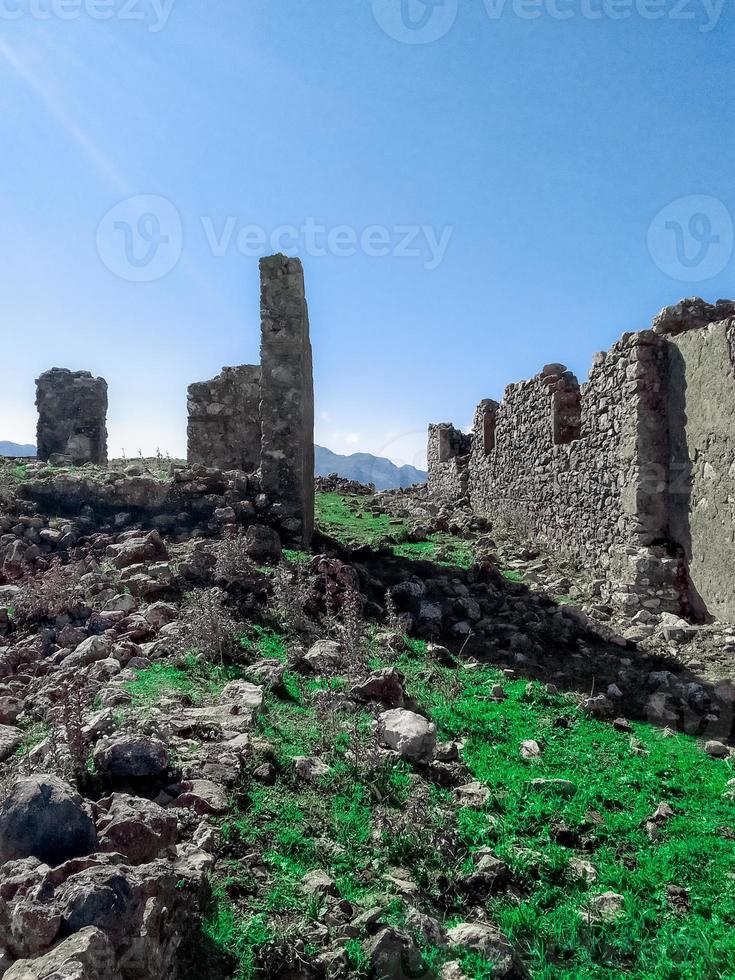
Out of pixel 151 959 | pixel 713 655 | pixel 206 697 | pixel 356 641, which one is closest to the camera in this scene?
pixel 151 959

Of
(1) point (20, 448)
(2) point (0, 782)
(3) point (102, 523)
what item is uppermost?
(1) point (20, 448)

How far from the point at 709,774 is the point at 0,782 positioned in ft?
11.9

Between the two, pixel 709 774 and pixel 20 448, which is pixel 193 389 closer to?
pixel 709 774

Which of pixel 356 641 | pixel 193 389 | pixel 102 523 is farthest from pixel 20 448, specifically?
pixel 356 641

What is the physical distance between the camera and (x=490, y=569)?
8.12m

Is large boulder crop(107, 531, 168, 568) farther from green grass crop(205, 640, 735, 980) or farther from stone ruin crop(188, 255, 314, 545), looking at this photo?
green grass crop(205, 640, 735, 980)

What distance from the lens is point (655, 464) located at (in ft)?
24.4

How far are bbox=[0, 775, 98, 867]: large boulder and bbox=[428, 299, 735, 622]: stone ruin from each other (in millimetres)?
5946

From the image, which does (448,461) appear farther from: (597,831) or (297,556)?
(597,831)

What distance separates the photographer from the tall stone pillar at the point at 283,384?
25.7 feet

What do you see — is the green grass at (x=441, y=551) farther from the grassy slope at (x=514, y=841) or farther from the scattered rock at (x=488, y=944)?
the scattered rock at (x=488, y=944)

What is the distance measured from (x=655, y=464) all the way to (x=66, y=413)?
438 inches

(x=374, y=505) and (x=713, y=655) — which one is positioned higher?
(x=374, y=505)

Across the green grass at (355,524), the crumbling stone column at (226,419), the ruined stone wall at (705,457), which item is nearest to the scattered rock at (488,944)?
the ruined stone wall at (705,457)
